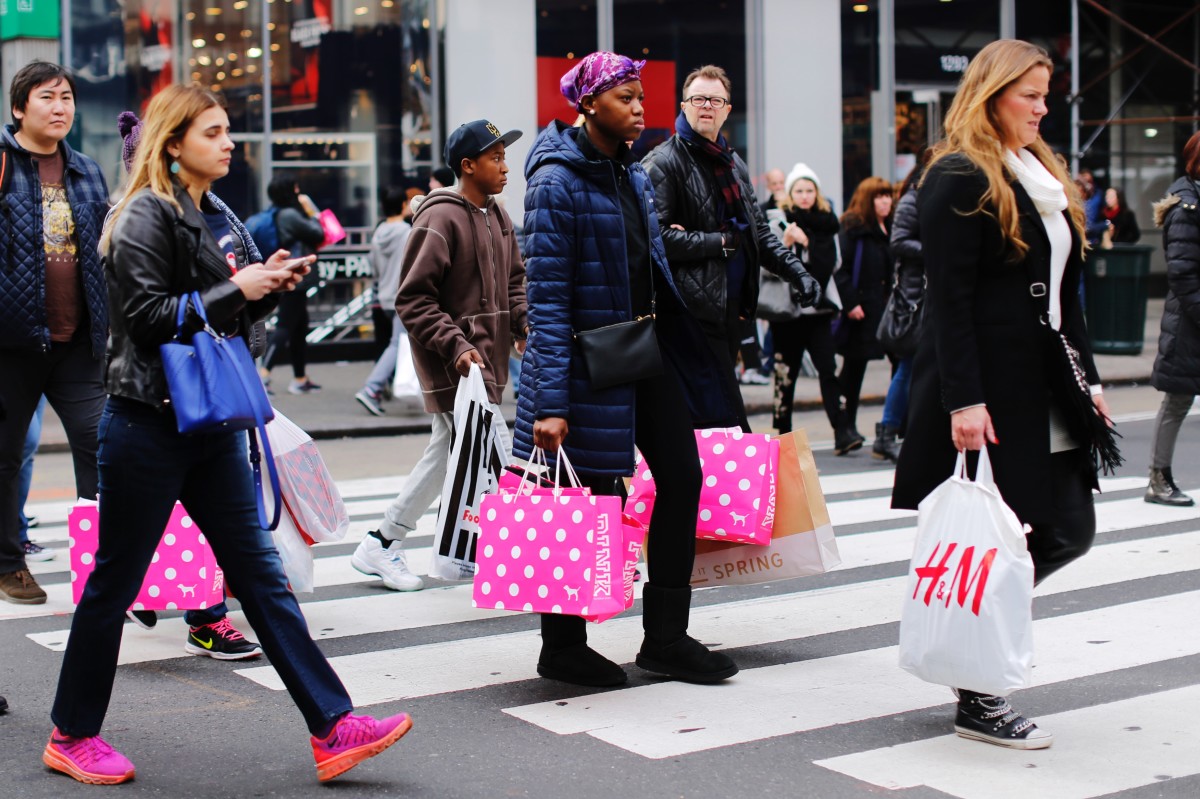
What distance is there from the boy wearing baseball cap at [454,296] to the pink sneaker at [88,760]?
2356mm

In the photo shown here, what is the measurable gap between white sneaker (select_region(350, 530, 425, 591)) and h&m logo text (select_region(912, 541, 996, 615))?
299 cm

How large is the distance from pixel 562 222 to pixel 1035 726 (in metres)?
2.01

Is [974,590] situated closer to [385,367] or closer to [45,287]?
[45,287]

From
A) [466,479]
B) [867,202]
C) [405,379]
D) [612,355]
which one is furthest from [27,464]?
[867,202]

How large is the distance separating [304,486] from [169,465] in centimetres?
167

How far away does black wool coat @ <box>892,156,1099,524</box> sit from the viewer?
4.44m

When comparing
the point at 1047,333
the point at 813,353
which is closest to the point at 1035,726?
the point at 1047,333

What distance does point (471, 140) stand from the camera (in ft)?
21.5

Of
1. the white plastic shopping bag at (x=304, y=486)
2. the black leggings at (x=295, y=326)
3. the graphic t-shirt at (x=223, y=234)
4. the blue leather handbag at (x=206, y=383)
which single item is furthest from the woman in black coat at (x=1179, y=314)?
the black leggings at (x=295, y=326)

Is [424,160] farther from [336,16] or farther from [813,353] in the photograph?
[813,353]

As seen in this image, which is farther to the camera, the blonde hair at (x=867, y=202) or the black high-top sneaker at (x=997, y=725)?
the blonde hair at (x=867, y=202)

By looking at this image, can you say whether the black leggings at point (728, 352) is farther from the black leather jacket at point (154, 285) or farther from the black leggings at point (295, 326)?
the black leggings at point (295, 326)

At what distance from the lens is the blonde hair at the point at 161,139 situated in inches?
168

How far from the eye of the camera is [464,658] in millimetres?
5652
